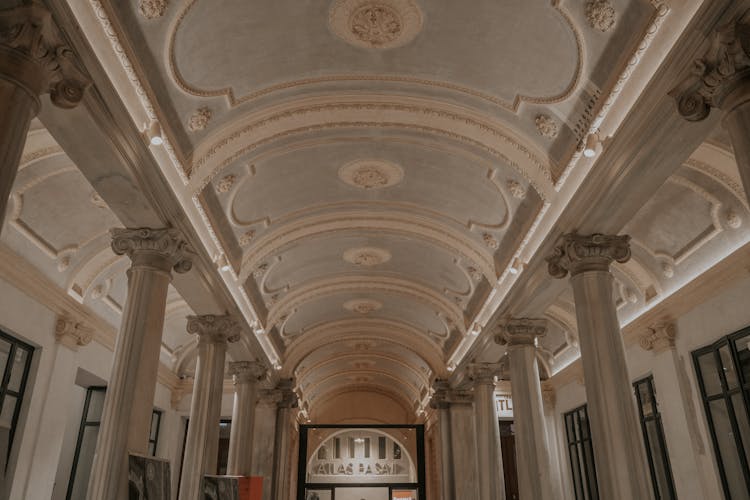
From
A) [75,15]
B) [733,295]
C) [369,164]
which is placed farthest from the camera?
[369,164]

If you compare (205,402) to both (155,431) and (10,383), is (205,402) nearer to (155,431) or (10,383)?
(10,383)

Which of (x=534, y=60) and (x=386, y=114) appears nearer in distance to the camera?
(x=534, y=60)

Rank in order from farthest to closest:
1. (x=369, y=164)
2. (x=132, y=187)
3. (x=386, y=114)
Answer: (x=369, y=164) < (x=386, y=114) < (x=132, y=187)

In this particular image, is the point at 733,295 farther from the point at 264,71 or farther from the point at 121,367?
the point at 121,367

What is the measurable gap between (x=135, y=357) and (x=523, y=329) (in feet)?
25.4

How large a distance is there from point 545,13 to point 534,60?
788 mm

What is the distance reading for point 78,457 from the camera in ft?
49.0

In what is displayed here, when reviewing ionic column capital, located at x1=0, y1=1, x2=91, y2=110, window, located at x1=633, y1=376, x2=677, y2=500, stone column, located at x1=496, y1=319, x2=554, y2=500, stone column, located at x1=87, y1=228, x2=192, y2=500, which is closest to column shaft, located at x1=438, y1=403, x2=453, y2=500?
window, located at x1=633, y1=376, x2=677, y2=500

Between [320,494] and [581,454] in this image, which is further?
[320,494]

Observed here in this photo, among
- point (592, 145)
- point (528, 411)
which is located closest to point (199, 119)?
point (592, 145)

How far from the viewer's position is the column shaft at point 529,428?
437 inches

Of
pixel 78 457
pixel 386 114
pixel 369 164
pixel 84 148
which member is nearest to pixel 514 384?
pixel 369 164

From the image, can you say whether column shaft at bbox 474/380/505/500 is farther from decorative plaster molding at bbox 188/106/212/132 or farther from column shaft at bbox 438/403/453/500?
decorative plaster molding at bbox 188/106/212/132

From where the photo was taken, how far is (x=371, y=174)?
11703mm
